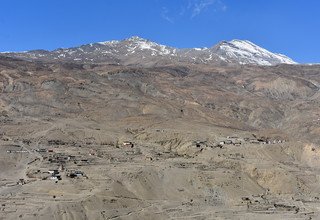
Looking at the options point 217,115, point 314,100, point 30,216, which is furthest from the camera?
point 314,100

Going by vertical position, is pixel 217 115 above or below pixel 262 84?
below

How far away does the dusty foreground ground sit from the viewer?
2547 inches

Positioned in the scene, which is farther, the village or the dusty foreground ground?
the village

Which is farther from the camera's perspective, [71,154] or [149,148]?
[149,148]

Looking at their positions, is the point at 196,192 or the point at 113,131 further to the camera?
the point at 113,131

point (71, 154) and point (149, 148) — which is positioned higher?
point (149, 148)

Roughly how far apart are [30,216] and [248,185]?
3203cm

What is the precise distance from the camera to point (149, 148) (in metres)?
101

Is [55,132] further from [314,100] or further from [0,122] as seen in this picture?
[314,100]

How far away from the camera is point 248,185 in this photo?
7512 cm

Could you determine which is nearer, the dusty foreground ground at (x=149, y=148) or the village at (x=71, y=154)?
the dusty foreground ground at (x=149, y=148)

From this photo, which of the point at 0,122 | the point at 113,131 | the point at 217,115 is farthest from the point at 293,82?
the point at 0,122

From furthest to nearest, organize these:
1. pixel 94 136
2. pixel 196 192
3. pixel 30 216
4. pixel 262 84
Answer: pixel 262 84 → pixel 94 136 → pixel 196 192 → pixel 30 216

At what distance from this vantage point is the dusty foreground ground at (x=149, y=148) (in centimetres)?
6469
